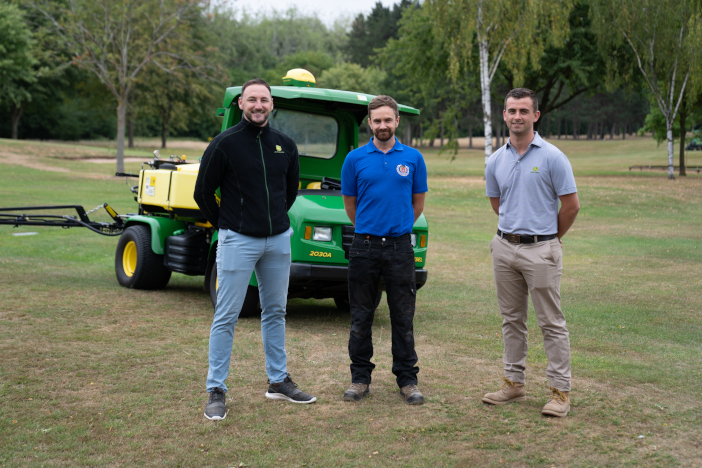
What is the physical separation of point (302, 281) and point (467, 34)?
2443cm

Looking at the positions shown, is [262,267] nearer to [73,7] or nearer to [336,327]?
[336,327]

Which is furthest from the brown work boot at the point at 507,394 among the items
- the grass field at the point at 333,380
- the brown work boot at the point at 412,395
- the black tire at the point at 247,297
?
the black tire at the point at 247,297

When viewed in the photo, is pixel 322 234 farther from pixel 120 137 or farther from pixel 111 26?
pixel 111 26

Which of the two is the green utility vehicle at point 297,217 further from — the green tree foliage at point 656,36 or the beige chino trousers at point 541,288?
the green tree foliage at point 656,36

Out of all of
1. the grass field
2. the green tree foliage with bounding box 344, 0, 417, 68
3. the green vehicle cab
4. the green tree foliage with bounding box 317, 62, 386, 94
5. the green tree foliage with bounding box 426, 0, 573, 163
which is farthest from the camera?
the green tree foliage with bounding box 344, 0, 417, 68

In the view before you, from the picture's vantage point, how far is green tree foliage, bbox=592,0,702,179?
31.9 meters

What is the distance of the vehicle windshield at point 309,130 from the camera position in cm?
813

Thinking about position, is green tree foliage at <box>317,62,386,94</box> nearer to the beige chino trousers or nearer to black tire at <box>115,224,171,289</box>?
black tire at <box>115,224,171,289</box>

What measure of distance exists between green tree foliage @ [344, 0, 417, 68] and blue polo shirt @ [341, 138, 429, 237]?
8248 cm

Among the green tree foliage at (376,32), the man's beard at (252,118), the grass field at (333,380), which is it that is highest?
the green tree foliage at (376,32)

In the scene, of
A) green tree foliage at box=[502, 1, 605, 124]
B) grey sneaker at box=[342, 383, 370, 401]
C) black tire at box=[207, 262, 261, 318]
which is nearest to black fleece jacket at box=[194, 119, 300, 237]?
grey sneaker at box=[342, 383, 370, 401]

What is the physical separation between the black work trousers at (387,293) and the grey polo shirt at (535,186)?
77 cm

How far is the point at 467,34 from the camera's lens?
29.3 metres

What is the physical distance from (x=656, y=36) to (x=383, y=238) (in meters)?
32.5
